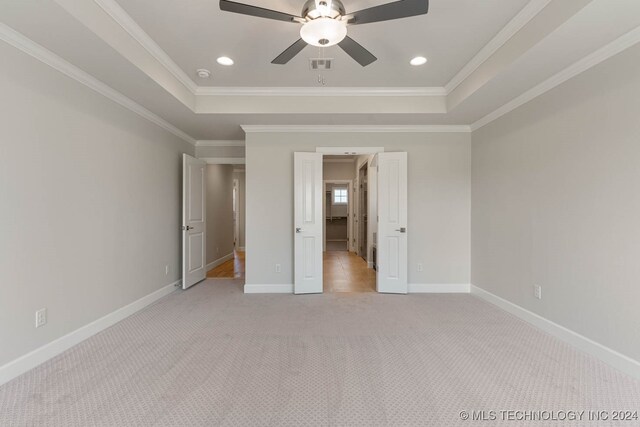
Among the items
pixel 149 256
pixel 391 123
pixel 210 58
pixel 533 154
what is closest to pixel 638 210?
pixel 533 154

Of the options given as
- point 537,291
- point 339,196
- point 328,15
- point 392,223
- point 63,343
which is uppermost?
point 328,15

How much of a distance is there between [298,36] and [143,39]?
1.34 metres

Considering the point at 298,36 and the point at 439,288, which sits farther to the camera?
the point at 439,288

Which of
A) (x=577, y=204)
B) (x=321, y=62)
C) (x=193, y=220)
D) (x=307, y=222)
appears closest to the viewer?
(x=321, y=62)

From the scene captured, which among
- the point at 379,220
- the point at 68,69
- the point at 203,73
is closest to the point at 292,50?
the point at 203,73

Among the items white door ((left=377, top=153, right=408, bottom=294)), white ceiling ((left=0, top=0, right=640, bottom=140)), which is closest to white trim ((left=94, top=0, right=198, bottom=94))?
white ceiling ((left=0, top=0, right=640, bottom=140))

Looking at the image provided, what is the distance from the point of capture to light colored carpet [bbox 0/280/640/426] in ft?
5.63

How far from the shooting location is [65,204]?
8.28 ft

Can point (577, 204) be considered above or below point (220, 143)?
below

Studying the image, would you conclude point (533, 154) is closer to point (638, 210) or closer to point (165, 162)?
point (638, 210)

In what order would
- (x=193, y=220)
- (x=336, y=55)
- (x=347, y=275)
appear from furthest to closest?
(x=347, y=275) < (x=193, y=220) < (x=336, y=55)

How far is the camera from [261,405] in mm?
1775

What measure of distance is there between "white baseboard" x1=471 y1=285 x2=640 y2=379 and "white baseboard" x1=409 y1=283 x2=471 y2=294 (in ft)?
1.90

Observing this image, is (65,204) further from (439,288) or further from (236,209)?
(236,209)
